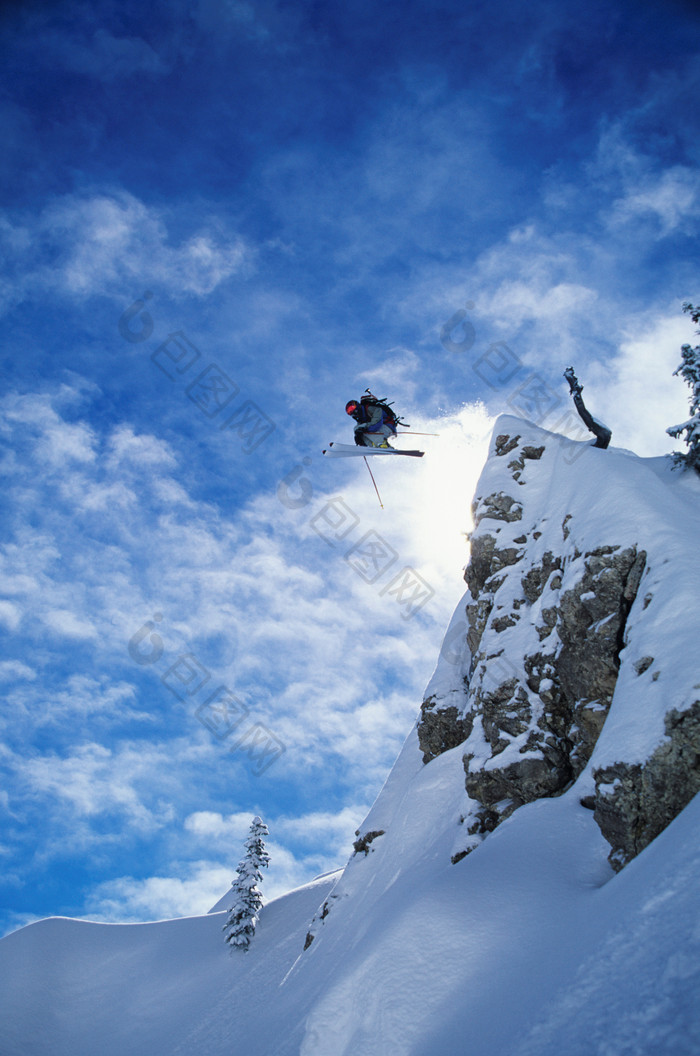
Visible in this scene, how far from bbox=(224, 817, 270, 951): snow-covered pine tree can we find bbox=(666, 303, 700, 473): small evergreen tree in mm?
Answer: 34183

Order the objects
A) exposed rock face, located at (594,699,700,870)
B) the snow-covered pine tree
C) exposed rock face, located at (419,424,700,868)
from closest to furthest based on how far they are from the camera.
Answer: exposed rock face, located at (594,699,700,870)
exposed rock face, located at (419,424,700,868)
the snow-covered pine tree

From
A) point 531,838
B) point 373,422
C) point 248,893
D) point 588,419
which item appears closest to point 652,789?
point 531,838

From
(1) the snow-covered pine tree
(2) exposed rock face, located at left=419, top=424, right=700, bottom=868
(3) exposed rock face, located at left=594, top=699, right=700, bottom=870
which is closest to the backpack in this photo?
(2) exposed rock face, located at left=419, top=424, right=700, bottom=868

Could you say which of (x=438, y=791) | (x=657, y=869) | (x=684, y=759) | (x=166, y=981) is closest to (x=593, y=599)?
(x=684, y=759)

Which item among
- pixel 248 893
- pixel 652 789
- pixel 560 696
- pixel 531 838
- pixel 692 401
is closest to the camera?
pixel 652 789

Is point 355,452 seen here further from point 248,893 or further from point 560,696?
point 248,893

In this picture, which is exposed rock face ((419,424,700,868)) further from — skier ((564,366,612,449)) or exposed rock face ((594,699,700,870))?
skier ((564,366,612,449))

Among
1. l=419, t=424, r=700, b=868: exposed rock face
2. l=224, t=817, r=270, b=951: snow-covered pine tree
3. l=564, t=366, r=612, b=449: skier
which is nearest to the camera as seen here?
l=419, t=424, r=700, b=868: exposed rock face

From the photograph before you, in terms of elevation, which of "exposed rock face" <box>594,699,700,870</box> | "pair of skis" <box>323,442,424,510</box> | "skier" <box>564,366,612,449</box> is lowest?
"exposed rock face" <box>594,699,700,870</box>

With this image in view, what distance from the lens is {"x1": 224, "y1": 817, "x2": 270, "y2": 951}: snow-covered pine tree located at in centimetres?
3297

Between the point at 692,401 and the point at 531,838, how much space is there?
1779 cm

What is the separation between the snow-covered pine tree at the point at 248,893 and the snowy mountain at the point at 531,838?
7.54ft

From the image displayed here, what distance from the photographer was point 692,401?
21.1 meters

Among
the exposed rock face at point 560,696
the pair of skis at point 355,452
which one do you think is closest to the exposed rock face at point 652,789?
the exposed rock face at point 560,696
